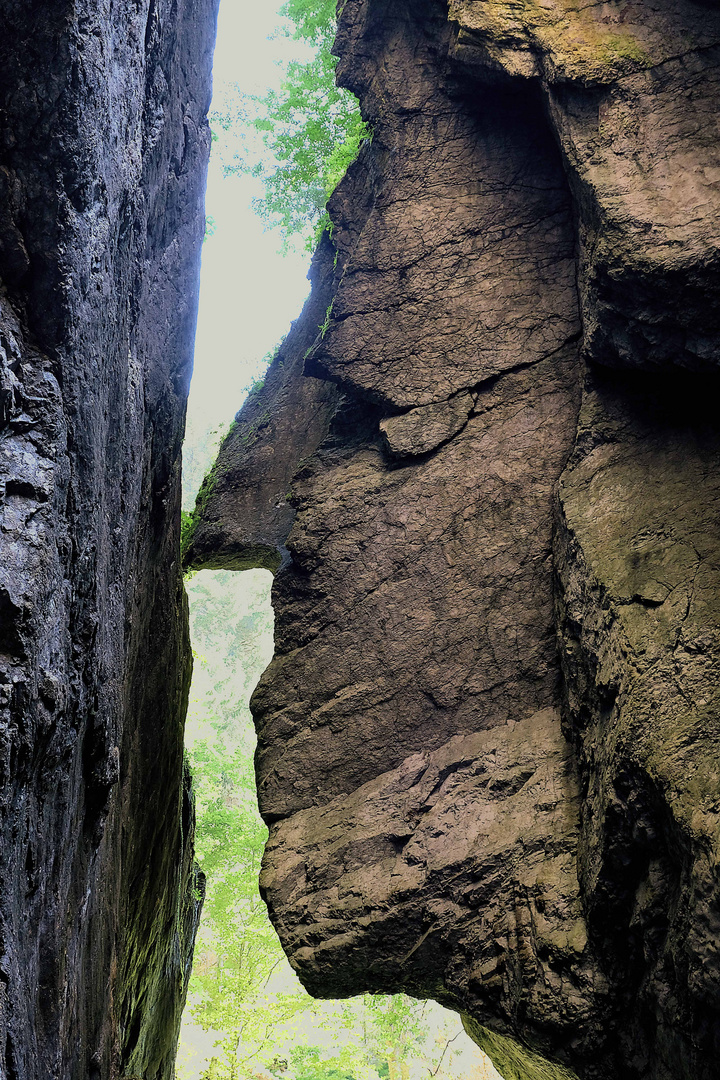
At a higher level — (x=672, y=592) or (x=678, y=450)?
(x=678, y=450)

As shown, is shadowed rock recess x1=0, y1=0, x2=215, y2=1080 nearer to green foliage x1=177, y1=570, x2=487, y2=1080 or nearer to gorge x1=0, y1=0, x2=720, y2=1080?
gorge x1=0, y1=0, x2=720, y2=1080

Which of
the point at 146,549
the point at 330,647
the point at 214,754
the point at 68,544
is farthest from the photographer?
the point at 214,754

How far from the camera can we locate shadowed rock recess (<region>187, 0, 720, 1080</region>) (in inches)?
154

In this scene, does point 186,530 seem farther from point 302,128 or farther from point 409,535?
point 302,128

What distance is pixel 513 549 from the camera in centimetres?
571

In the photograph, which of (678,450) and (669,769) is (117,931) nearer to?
(669,769)

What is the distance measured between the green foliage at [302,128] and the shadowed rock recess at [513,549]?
2.37m

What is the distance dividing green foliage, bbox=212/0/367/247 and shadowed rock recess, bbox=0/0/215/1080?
15.4ft

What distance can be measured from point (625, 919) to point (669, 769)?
36.4 inches

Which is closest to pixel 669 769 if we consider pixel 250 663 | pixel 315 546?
pixel 315 546

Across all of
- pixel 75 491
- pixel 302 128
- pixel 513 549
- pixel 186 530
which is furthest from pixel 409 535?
pixel 302 128

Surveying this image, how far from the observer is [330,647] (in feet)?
19.7

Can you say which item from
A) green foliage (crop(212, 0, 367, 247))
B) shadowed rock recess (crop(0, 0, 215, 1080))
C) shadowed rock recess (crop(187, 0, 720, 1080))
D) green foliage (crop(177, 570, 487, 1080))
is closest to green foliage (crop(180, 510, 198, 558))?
shadowed rock recess (crop(187, 0, 720, 1080))

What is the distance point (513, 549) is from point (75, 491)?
11.3ft
